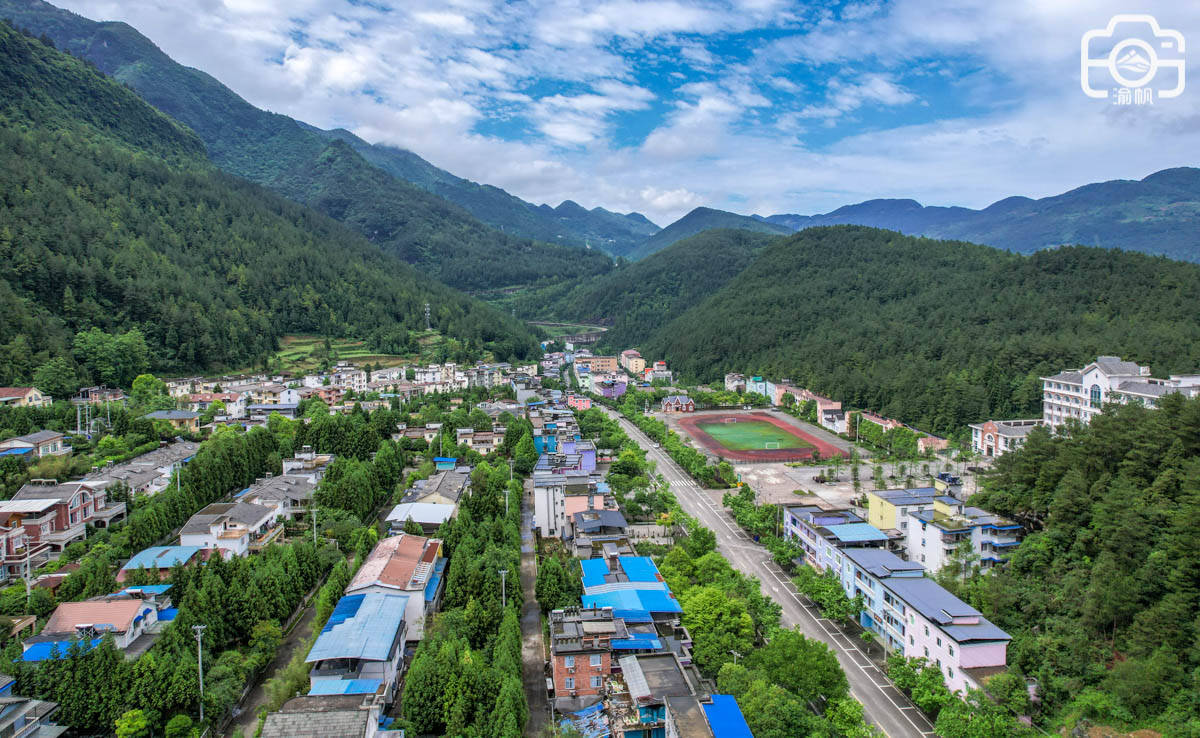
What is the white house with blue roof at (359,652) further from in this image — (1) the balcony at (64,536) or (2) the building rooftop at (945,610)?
(2) the building rooftop at (945,610)

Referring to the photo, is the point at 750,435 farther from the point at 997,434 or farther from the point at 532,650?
the point at 532,650

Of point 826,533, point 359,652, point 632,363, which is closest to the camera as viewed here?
point 359,652

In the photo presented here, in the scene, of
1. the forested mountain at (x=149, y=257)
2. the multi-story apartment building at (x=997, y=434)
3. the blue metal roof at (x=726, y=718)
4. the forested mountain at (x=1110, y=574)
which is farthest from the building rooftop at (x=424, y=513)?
the multi-story apartment building at (x=997, y=434)

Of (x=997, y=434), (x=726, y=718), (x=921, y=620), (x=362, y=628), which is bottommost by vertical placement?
(x=726, y=718)

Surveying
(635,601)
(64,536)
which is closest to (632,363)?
(635,601)

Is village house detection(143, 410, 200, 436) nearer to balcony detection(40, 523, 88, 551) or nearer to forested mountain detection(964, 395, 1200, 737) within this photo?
balcony detection(40, 523, 88, 551)

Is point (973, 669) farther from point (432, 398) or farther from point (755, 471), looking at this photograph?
point (432, 398)

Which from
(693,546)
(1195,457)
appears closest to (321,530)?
(693,546)

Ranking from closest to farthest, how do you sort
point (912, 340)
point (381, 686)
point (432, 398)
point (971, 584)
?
point (381, 686) < point (971, 584) < point (432, 398) < point (912, 340)
